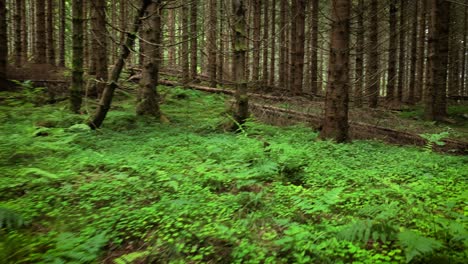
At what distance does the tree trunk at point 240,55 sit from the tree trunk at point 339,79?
2212mm

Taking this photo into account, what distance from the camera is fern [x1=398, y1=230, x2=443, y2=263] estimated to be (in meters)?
2.79

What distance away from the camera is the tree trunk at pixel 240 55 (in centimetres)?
890

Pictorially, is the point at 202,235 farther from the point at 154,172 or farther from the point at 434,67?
the point at 434,67

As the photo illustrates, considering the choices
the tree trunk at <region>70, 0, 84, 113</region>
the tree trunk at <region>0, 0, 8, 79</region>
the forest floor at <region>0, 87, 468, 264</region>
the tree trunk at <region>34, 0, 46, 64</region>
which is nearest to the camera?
the forest floor at <region>0, 87, 468, 264</region>

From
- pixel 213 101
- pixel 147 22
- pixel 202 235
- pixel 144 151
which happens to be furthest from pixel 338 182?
pixel 213 101

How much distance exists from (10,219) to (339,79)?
7.03 metres

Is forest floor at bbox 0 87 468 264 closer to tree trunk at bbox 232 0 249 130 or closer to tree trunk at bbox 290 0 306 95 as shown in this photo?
tree trunk at bbox 232 0 249 130

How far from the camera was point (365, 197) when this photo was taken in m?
4.46

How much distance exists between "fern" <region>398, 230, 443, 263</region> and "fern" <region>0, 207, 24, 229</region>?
363 centimetres

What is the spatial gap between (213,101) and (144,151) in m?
8.04

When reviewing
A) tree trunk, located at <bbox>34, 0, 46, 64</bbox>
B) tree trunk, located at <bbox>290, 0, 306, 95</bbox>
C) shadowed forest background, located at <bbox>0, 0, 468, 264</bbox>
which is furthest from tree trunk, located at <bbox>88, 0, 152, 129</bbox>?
tree trunk, located at <bbox>34, 0, 46, 64</bbox>

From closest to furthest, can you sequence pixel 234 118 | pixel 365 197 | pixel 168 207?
pixel 168 207 < pixel 365 197 < pixel 234 118

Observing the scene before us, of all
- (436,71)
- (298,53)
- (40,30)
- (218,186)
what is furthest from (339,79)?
(40,30)

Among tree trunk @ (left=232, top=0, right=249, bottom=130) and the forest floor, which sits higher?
tree trunk @ (left=232, top=0, right=249, bottom=130)
